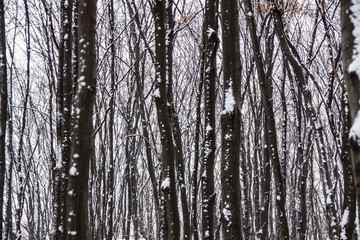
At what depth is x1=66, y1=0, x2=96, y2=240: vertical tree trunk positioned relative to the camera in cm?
232

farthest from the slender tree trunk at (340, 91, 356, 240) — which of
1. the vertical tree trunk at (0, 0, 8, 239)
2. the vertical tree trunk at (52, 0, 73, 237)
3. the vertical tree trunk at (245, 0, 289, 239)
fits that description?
the vertical tree trunk at (0, 0, 8, 239)

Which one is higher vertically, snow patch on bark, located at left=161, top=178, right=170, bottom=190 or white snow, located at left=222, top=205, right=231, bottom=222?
snow patch on bark, located at left=161, top=178, right=170, bottom=190

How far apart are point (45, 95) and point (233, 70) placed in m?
10.9

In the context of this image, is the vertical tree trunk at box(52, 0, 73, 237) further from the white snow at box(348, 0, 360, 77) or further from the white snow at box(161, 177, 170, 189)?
the white snow at box(348, 0, 360, 77)

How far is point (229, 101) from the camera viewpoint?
2.86 m

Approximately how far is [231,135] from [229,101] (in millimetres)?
275

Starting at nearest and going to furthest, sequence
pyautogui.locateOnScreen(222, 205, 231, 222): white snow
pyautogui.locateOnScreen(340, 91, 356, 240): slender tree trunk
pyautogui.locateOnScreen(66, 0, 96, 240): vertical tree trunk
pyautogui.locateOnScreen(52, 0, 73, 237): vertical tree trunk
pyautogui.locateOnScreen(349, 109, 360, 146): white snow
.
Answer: pyautogui.locateOnScreen(349, 109, 360, 146): white snow < pyautogui.locateOnScreen(66, 0, 96, 240): vertical tree trunk < pyautogui.locateOnScreen(222, 205, 231, 222): white snow < pyautogui.locateOnScreen(340, 91, 356, 240): slender tree trunk < pyautogui.locateOnScreen(52, 0, 73, 237): vertical tree trunk

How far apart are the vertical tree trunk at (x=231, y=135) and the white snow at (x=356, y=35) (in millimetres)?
1924

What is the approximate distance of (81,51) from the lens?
2.45 metres

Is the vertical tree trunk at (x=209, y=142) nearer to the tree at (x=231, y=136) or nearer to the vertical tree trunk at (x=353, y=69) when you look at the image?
the tree at (x=231, y=136)

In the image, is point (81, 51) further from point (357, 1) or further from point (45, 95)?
point (45, 95)

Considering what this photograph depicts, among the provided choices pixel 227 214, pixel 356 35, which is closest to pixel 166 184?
pixel 227 214

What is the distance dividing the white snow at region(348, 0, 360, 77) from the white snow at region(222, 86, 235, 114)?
192cm

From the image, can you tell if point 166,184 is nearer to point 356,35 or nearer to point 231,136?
point 231,136
